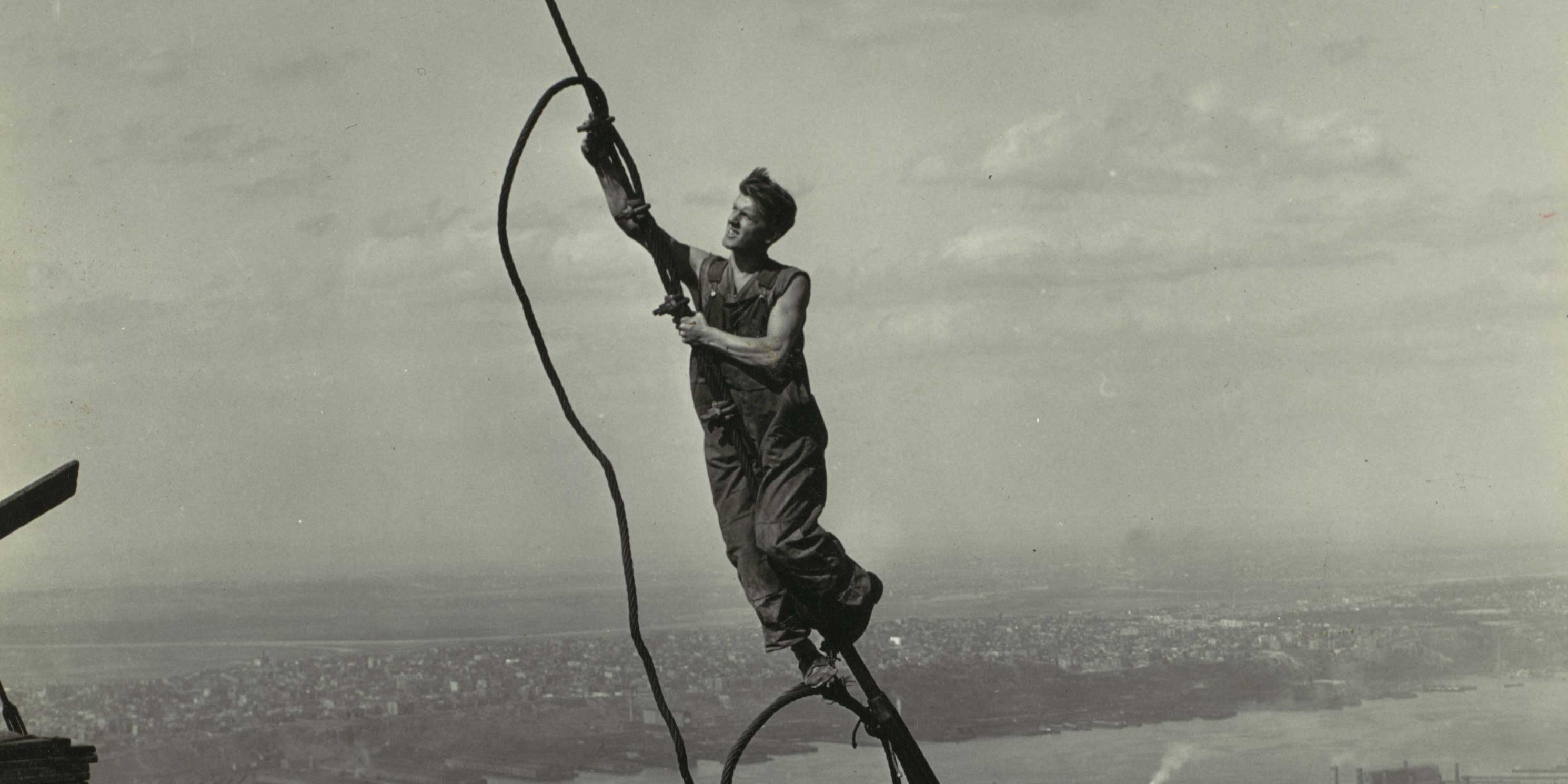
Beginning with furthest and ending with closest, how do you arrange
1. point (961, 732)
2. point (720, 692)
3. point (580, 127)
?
1. point (961, 732)
2. point (720, 692)
3. point (580, 127)

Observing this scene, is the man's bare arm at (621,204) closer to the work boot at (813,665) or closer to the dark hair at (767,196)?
the dark hair at (767,196)

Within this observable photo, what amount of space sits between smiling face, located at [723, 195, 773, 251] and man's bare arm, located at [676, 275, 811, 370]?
0.17m

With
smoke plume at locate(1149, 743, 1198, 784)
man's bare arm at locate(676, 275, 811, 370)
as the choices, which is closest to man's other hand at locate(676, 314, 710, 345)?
man's bare arm at locate(676, 275, 811, 370)

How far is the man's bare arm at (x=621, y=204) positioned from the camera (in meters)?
5.53

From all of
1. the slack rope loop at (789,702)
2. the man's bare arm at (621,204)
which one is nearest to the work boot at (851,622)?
the slack rope loop at (789,702)

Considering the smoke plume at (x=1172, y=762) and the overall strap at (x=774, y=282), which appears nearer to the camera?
the overall strap at (x=774, y=282)

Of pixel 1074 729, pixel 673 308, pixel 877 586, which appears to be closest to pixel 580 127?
pixel 673 308

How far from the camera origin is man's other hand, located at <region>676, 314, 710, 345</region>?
5.55 meters

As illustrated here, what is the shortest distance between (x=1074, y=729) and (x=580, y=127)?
8.97 m

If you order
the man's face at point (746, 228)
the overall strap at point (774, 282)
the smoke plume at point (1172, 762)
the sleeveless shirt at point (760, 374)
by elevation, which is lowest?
the smoke plume at point (1172, 762)

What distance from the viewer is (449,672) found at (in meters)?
13.3

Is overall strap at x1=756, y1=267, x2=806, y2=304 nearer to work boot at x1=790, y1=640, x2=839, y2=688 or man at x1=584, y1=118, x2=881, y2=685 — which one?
man at x1=584, y1=118, x2=881, y2=685

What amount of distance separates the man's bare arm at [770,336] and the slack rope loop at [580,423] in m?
0.18

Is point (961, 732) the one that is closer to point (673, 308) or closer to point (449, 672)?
point (449, 672)
